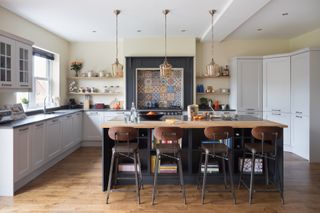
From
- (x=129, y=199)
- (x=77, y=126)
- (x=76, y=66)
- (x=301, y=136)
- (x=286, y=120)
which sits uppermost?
(x=76, y=66)

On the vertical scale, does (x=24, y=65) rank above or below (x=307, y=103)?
above

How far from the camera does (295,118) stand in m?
5.42

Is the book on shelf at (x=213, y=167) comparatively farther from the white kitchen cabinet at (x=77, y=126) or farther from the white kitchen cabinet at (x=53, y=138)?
the white kitchen cabinet at (x=77, y=126)

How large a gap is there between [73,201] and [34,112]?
101 inches

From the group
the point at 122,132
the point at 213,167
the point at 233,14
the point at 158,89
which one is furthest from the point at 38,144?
the point at 233,14

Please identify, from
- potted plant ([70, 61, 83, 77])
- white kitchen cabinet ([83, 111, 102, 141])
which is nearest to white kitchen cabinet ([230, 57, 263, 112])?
white kitchen cabinet ([83, 111, 102, 141])

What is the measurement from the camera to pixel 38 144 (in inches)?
156

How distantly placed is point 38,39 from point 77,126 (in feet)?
6.77

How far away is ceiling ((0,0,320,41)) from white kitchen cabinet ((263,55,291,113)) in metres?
0.70

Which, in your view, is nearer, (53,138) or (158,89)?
(53,138)

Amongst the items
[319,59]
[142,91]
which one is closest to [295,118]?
[319,59]

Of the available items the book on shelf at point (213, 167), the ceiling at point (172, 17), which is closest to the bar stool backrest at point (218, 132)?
the book on shelf at point (213, 167)

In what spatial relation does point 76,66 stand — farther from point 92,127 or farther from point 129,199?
point 129,199

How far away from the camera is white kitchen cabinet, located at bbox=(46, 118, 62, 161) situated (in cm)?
436
